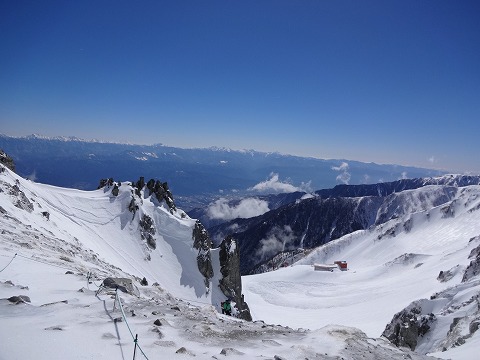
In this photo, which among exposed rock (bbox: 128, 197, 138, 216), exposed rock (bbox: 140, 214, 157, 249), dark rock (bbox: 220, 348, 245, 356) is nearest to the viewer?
dark rock (bbox: 220, 348, 245, 356)

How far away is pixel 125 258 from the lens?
5412 centimetres

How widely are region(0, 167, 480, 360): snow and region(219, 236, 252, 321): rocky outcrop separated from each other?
1575mm

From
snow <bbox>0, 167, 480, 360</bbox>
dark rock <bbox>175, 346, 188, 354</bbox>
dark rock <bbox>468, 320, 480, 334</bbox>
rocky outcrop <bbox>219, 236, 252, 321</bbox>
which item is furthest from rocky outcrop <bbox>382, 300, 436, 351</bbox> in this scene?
rocky outcrop <bbox>219, 236, 252, 321</bbox>

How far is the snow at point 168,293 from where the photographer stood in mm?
10192

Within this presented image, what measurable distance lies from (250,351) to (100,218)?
5561 cm

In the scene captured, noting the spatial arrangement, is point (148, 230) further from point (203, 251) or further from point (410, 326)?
point (410, 326)

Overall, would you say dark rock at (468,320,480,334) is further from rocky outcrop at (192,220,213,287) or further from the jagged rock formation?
the jagged rock formation

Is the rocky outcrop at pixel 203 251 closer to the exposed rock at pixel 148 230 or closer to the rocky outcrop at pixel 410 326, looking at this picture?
the exposed rock at pixel 148 230

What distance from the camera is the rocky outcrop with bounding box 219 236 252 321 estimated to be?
62562 millimetres

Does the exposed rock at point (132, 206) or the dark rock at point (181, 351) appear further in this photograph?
the exposed rock at point (132, 206)

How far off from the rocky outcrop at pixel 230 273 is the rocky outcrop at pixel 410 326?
31.7 metres

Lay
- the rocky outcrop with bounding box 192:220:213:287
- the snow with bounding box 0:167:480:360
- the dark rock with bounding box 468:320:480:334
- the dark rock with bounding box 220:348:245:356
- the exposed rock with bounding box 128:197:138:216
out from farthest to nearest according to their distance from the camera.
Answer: the exposed rock with bounding box 128:197:138:216 < the rocky outcrop with bounding box 192:220:213:287 < the dark rock with bounding box 468:320:480:334 < the snow with bounding box 0:167:480:360 < the dark rock with bounding box 220:348:245:356

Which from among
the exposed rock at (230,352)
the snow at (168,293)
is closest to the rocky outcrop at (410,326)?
the snow at (168,293)

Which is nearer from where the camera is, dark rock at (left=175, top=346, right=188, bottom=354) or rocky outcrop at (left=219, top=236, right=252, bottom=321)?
dark rock at (left=175, top=346, right=188, bottom=354)
